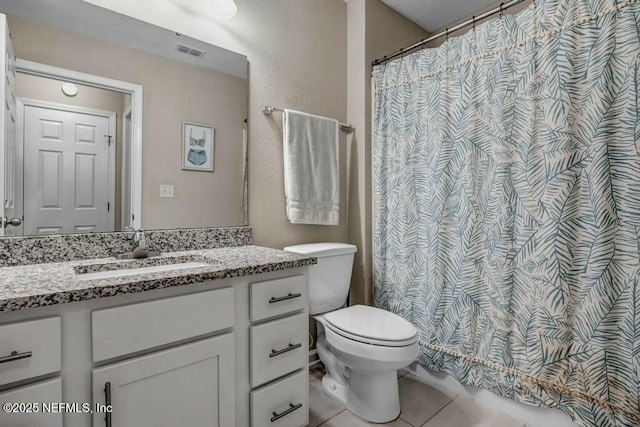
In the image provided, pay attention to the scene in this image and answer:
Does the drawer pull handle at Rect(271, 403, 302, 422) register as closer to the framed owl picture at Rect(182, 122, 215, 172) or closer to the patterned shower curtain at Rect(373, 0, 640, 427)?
the patterned shower curtain at Rect(373, 0, 640, 427)

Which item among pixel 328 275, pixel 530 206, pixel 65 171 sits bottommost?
pixel 328 275

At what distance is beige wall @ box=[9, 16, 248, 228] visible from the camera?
4.29ft

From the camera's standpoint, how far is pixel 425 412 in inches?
66.7

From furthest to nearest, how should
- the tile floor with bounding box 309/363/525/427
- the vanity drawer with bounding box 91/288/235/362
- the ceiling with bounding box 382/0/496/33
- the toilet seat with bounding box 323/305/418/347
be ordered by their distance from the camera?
the ceiling with bounding box 382/0/496/33 < the tile floor with bounding box 309/363/525/427 < the toilet seat with bounding box 323/305/418/347 < the vanity drawer with bounding box 91/288/235/362

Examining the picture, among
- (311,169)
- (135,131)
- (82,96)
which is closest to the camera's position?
(82,96)

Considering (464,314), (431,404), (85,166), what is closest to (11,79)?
(85,166)

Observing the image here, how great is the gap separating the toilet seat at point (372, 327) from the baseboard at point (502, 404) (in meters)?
0.56

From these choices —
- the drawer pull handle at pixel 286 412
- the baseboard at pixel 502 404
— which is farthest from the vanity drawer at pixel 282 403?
the baseboard at pixel 502 404

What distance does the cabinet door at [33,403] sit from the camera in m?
0.78

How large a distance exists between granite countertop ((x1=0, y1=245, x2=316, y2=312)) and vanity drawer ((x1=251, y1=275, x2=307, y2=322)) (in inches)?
2.3

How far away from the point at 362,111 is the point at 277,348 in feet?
5.39

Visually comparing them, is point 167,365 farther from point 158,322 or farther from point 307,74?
point 307,74

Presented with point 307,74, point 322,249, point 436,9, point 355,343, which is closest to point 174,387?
point 355,343

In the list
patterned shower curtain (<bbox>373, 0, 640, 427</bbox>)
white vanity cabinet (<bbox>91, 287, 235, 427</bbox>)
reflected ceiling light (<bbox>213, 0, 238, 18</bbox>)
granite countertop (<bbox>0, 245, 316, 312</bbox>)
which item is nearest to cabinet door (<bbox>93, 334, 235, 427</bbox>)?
white vanity cabinet (<bbox>91, 287, 235, 427</bbox>)
